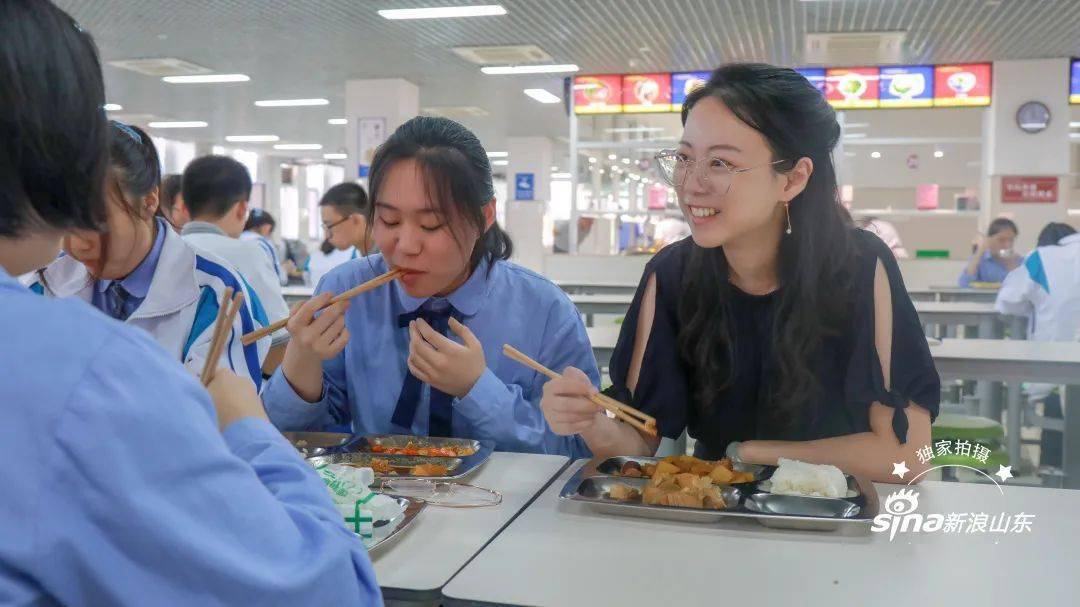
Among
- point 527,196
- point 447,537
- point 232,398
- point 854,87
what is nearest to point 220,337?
point 232,398

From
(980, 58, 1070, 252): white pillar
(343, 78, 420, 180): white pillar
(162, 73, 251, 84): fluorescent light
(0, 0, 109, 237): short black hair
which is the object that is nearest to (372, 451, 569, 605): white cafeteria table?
(0, 0, 109, 237): short black hair

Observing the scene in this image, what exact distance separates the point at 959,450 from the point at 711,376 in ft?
3.94

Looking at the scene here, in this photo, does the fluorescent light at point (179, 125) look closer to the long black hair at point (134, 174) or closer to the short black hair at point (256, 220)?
the short black hair at point (256, 220)

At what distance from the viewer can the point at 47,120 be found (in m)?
0.70

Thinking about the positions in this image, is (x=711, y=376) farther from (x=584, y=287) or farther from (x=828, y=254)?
(x=584, y=287)

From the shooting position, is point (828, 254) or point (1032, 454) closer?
point (828, 254)

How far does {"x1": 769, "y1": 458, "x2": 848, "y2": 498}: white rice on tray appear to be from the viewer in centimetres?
133

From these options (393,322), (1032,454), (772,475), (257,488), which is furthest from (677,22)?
(257,488)

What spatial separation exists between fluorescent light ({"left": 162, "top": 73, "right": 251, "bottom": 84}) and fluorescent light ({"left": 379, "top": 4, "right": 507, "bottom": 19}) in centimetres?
333

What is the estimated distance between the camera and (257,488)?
2.38ft

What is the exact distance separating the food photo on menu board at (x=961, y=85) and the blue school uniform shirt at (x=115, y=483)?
9375 millimetres

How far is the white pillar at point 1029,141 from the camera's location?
8719 mm

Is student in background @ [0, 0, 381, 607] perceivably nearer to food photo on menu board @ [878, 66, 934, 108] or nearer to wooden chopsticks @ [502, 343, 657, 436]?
wooden chopsticks @ [502, 343, 657, 436]

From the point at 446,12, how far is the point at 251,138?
9940 mm
